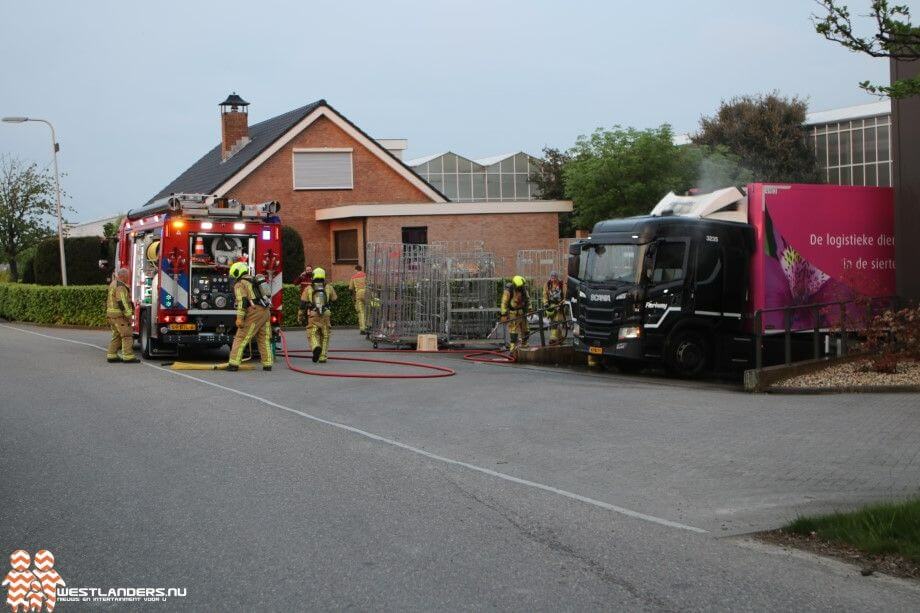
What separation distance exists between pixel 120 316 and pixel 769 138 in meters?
42.9

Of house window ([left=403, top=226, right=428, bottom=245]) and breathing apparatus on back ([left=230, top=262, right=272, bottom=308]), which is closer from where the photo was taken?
breathing apparatus on back ([left=230, top=262, right=272, bottom=308])

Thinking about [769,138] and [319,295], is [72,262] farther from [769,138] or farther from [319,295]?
[769,138]

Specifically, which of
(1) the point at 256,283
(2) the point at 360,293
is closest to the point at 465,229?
(2) the point at 360,293

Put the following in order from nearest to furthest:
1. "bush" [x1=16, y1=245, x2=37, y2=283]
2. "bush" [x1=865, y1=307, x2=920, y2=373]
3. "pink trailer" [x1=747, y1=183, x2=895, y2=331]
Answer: "bush" [x1=865, y1=307, x2=920, y2=373] < "pink trailer" [x1=747, y1=183, x2=895, y2=331] < "bush" [x1=16, y1=245, x2=37, y2=283]

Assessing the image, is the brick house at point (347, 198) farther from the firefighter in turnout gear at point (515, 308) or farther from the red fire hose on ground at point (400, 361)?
the firefighter in turnout gear at point (515, 308)

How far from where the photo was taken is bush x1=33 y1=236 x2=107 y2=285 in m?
40.2

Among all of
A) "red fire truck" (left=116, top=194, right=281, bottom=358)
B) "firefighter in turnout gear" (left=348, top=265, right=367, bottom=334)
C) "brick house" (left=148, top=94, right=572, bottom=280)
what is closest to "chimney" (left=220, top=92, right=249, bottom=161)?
"brick house" (left=148, top=94, right=572, bottom=280)

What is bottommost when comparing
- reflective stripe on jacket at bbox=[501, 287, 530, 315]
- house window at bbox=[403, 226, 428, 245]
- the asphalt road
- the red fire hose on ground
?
the asphalt road

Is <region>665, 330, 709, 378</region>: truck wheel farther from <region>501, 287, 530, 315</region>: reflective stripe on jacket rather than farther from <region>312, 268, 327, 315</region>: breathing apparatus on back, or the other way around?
<region>312, 268, 327, 315</region>: breathing apparatus on back

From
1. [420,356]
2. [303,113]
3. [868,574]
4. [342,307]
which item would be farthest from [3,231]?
[868,574]

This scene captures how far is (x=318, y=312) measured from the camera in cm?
1959

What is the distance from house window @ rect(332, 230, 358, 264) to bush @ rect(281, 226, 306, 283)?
84.0 inches

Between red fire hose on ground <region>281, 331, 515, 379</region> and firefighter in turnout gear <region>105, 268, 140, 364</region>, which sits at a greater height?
firefighter in turnout gear <region>105, 268, 140, 364</region>

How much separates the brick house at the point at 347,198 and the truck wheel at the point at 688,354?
20.1 m
